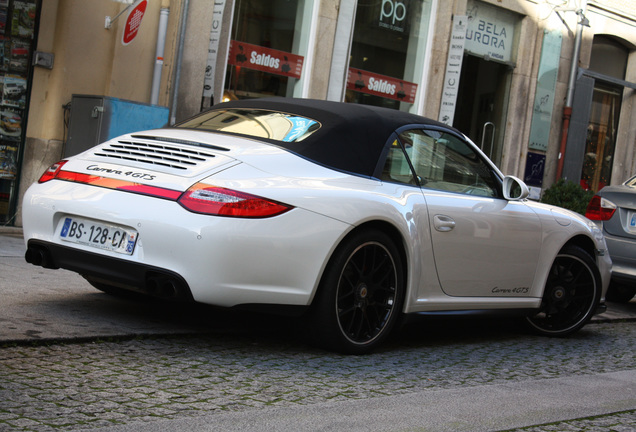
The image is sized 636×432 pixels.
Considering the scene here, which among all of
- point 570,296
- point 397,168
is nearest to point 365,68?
point 570,296

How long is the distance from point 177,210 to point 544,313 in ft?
11.5

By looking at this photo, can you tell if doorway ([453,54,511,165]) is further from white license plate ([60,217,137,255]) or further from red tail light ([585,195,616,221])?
white license plate ([60,217,137,255])

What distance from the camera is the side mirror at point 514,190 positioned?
6.04m

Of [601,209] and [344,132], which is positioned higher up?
[344,132]

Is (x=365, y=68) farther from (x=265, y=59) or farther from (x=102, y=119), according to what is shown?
(x=102, y=119)

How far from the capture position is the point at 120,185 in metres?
4.66

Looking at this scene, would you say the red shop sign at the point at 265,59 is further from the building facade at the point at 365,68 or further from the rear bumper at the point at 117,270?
the rear bumper at the point at 117,270

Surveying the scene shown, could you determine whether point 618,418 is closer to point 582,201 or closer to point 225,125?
point 225,125

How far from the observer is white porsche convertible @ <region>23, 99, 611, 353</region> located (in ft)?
14.6

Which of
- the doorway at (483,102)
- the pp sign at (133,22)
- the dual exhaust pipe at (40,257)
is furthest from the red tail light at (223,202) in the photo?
the doorway at (483,102)

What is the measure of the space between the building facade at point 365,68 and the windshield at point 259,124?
4819mm

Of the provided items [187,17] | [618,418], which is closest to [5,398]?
[618,418]

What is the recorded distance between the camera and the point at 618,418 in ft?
13.9

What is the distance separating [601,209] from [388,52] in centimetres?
691
